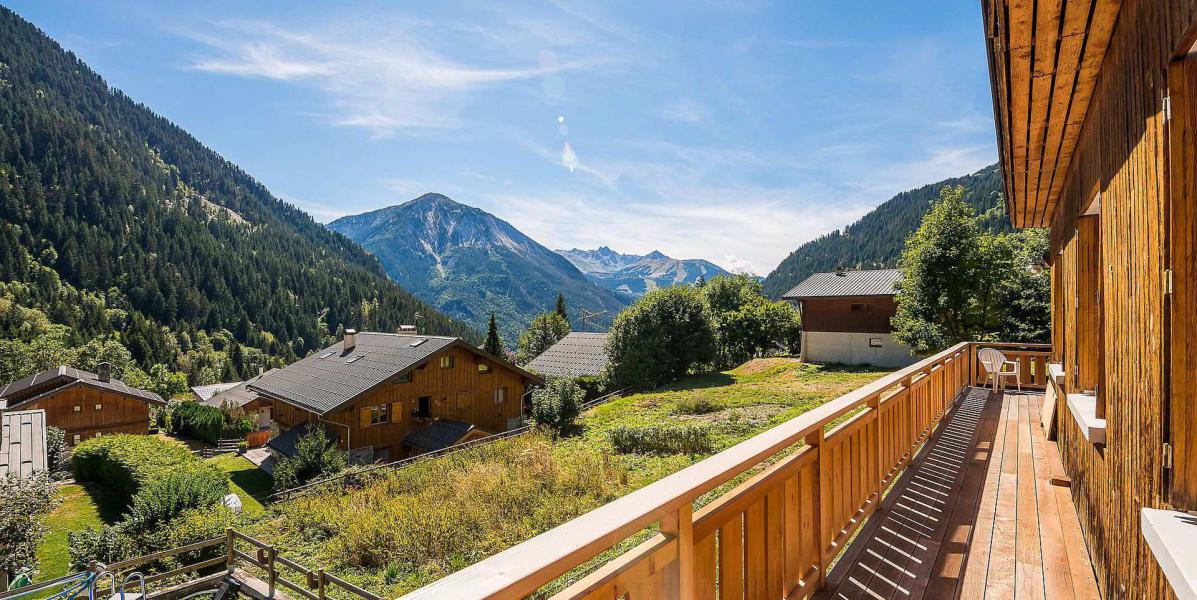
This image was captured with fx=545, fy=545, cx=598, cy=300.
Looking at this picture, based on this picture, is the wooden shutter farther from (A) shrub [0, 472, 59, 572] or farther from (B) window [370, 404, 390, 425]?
(B) window [370, 404, 390, 425]

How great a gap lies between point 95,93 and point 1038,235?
22368 cm

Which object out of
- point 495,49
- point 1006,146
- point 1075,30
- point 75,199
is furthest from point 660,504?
point 75,199

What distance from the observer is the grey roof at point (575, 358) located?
33656mm

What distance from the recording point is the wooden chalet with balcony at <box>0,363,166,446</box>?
28109mm

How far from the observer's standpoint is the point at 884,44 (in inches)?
406

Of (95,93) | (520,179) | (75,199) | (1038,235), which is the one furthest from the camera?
(95,93)

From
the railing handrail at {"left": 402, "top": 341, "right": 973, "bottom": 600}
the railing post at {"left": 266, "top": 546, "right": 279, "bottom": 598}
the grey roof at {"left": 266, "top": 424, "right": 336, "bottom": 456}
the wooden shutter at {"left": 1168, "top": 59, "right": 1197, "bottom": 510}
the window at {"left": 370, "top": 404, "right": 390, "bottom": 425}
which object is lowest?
the grey roof at {"left": 266, "top": 424, "right": 336, "bottom": 456}

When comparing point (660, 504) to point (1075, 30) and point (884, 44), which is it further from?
point (884, 44)

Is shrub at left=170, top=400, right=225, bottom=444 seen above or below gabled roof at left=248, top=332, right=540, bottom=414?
below

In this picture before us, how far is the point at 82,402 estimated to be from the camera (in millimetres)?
29000

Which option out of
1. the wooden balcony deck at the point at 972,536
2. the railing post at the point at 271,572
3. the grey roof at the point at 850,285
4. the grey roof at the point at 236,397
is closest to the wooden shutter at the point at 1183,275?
the wooden balcony deck at the point at 972,536

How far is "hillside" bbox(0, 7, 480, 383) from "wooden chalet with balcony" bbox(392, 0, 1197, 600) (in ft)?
245

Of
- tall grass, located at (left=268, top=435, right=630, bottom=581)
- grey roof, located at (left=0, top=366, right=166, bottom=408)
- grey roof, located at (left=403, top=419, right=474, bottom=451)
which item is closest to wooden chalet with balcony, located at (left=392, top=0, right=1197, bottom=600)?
tall grass, located at (left=268, top=435, right=630, bottom=581)

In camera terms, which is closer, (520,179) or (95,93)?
(520,179)
